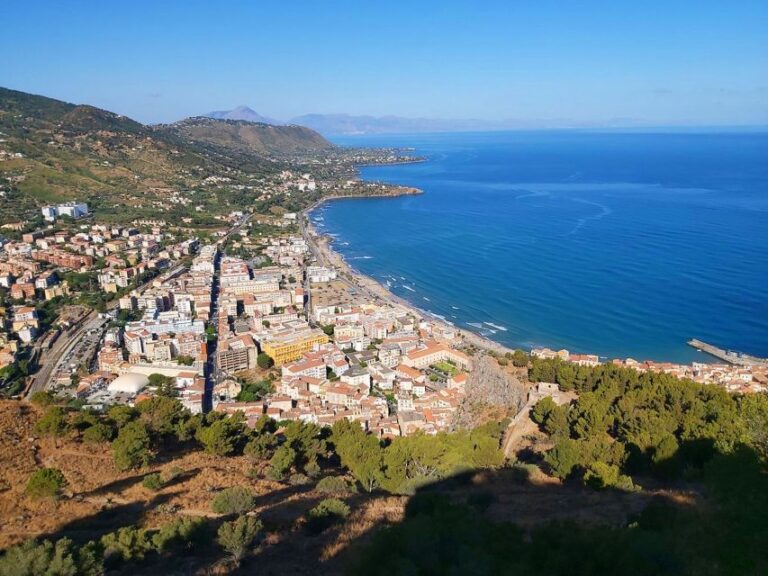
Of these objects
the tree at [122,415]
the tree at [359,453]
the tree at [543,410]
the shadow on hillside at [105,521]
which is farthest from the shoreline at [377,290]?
the shadow on hillside at [105,521]

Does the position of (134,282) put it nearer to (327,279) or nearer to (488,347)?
(327,279)

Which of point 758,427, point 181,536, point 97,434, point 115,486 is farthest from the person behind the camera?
point 97,434

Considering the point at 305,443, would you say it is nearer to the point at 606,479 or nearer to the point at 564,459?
the point at 564,459

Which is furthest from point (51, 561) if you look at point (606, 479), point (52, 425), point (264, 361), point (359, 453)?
point (264, 361)

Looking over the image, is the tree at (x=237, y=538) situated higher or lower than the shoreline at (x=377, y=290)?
higher

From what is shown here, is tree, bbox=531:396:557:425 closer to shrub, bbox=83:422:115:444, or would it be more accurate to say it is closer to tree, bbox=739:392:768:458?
tree, bbox=739:392:768:458

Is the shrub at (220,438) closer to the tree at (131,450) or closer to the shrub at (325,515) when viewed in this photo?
the tree at (131,450)

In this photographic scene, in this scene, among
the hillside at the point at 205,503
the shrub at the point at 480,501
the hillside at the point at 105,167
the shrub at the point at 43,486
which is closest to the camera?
the hillside at the point at 205,503
